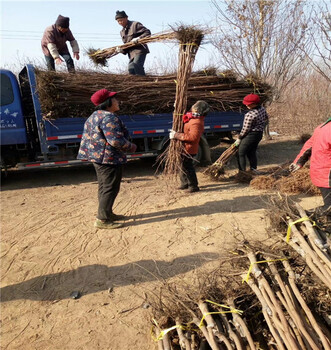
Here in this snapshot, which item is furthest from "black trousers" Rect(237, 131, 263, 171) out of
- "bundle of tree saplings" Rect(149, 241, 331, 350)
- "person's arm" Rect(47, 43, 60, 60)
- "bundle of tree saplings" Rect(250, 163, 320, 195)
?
"person's arm" Rect(47, 43, 60, 60)

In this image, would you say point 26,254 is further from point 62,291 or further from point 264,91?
point 264,91

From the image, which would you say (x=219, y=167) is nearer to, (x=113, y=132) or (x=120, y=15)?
(x=113, y=132)

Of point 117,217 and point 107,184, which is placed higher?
point 107,184

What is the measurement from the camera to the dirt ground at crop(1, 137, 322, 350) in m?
2.45

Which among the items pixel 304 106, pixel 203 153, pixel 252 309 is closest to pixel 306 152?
pixel 252 309

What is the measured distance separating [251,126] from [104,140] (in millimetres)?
3179

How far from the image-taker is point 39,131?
6078 millimetres

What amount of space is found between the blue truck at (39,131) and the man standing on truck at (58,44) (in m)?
0.62

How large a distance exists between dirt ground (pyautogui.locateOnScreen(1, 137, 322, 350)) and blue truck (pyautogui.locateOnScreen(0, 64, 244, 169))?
647mm

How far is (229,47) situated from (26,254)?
884 centimetres

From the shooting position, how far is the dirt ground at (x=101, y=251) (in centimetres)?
245

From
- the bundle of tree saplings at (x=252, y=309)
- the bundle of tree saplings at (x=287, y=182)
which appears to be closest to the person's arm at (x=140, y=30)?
the bundle of tree saplings at (x=287, y=182)

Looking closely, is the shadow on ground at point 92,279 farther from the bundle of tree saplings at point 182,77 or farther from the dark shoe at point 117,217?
the bundle of tree saplings at point 182,77

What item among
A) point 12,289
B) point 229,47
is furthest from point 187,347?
point 229,47
